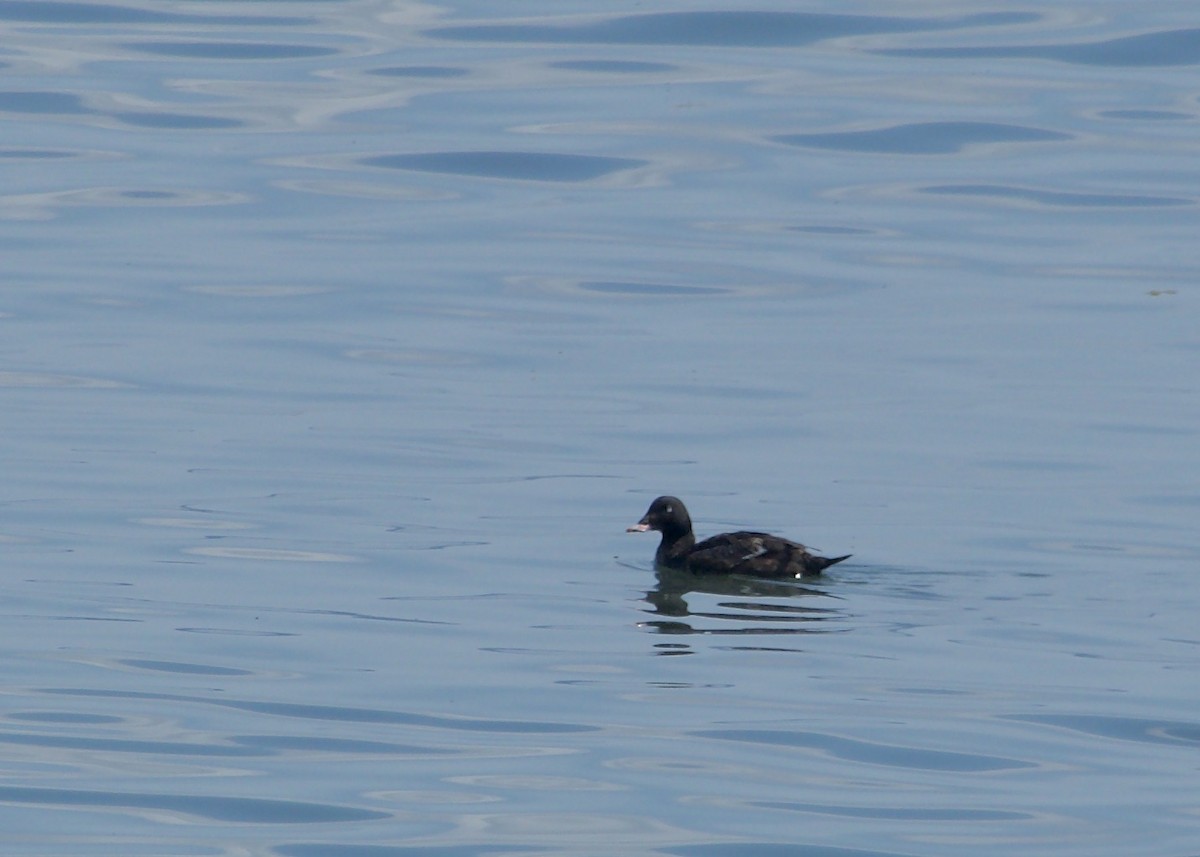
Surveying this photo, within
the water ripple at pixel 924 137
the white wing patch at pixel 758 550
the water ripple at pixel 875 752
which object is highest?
the water ripple at pixel 924 137

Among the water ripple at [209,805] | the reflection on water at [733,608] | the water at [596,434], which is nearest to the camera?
the water ripple at [209,805]

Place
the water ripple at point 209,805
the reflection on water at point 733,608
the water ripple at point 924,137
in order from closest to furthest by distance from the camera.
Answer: the water ripple at point 209,805
the reflection on water at point 733,608
the water ripple at point 924,137

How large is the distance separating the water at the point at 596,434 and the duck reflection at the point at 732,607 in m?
0.05

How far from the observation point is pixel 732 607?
13.4 meters

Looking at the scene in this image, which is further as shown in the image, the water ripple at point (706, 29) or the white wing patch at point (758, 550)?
the water ripple at point (706, 29)

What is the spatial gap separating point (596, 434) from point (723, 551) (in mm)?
3870

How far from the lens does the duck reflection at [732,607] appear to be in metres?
12.5

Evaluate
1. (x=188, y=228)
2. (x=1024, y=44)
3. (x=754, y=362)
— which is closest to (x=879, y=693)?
(x=754, y=362)

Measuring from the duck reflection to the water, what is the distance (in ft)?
0.17

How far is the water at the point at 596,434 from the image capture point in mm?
9336

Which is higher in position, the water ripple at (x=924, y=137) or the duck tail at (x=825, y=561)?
the water ripple at (x=924, y=137)

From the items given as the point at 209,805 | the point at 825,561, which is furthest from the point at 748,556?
the point at 209,805

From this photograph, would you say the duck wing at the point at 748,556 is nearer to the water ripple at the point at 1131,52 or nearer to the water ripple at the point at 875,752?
the water ripple at the point at 875,752

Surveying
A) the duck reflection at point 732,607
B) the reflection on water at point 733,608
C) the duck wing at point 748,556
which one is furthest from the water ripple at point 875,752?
the duck wing at point 748,556
